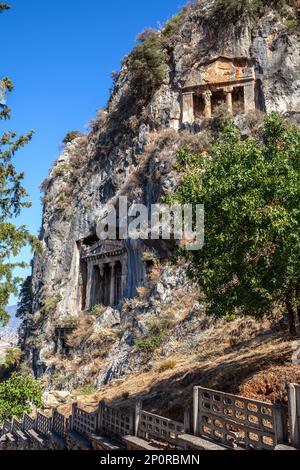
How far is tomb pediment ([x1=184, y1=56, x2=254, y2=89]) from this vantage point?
34.6 metres

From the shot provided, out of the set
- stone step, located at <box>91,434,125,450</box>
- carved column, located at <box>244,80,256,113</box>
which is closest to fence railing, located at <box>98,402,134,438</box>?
stone step, located at <box>91,434,125,450</box>

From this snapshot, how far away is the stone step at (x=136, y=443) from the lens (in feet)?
26.6

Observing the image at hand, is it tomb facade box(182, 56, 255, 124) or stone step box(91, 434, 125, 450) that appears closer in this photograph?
stone step box(91, 434, 125, 450)

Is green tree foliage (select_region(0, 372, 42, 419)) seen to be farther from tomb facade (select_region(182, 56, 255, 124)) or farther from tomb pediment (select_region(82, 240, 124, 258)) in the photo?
tomb facade (select_region(182, 56, 255, 124))

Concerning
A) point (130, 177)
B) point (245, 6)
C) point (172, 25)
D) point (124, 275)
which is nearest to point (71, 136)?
point (172, 25)

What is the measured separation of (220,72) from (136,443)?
33514mm

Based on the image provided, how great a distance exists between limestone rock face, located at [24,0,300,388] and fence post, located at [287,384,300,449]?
17.5 m

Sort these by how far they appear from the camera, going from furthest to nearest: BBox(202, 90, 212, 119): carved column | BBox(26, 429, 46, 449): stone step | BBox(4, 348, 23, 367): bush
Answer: BBox(4, 348, 23, 367): bush
BBox(202, 90, 212, 119): carved column
BBox(26, 429, 46, 449): stone step

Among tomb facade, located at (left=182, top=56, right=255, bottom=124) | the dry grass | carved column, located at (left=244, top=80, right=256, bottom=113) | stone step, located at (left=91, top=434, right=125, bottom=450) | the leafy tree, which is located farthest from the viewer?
tomb facade, located at (left=182, top=56, right=255, bottom=124)

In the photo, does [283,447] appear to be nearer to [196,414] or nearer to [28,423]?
[196,414]

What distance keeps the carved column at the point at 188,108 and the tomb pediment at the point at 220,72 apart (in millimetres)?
901

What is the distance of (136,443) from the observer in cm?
833

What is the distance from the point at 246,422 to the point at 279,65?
31.4 m

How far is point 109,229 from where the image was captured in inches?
1399
